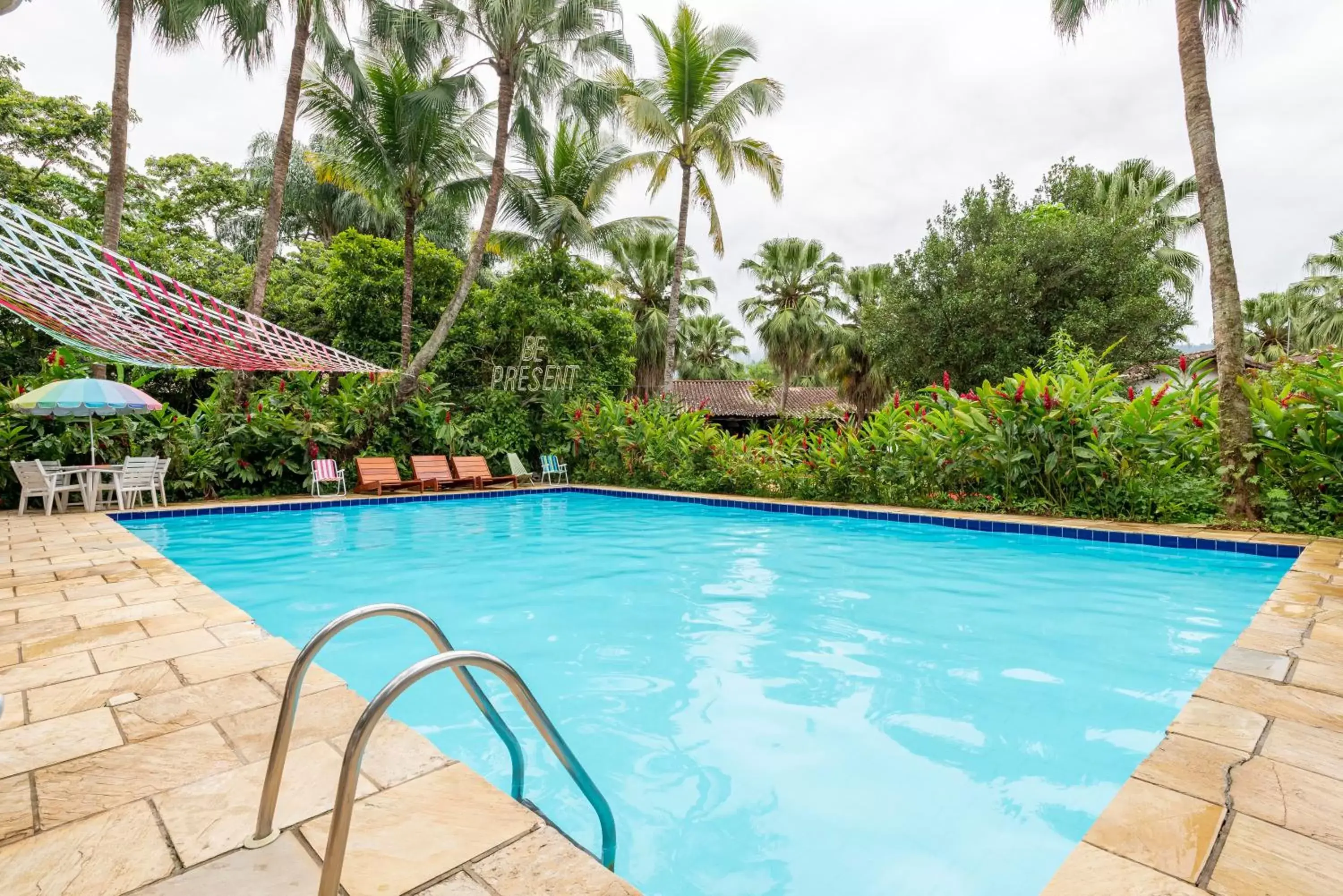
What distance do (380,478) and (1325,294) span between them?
142ft

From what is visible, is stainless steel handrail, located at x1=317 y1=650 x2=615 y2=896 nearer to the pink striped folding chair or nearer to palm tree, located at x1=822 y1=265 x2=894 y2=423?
the pink striped folding chair

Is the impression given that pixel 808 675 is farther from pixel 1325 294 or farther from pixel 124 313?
pixel 1325 294

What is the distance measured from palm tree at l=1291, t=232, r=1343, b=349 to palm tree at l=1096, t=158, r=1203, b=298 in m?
11.2

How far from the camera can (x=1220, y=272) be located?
666 cm

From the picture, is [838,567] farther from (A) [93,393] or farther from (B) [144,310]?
(A) [93,393]

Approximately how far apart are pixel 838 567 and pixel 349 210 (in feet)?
78.2

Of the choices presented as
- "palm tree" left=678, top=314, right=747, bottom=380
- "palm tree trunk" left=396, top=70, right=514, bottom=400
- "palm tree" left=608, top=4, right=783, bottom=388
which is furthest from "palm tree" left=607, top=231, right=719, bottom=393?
"palm tree trunk" left=396, top=70, right=514, bottom=400

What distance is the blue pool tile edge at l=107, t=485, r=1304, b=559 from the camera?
6047 millimetres

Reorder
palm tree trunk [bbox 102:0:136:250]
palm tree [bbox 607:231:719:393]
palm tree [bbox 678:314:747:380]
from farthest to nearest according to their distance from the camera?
palm tree [bbox 678:314:747:380] < palm tree [bbox 607:231:719:393] < palm tree trunk [bbox 102:0:136:250]

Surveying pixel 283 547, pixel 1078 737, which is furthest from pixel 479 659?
pixel 283 547

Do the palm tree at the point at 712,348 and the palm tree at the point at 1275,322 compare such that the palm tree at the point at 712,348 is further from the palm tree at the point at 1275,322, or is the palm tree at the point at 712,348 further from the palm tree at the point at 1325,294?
the palm tree at the point at 1325,294

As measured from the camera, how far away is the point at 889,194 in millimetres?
31922

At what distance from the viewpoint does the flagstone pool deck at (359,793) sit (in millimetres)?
1405

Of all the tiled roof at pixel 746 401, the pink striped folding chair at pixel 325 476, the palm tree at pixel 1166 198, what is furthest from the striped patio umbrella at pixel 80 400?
Result: the palm tree at pixel 1166 198
